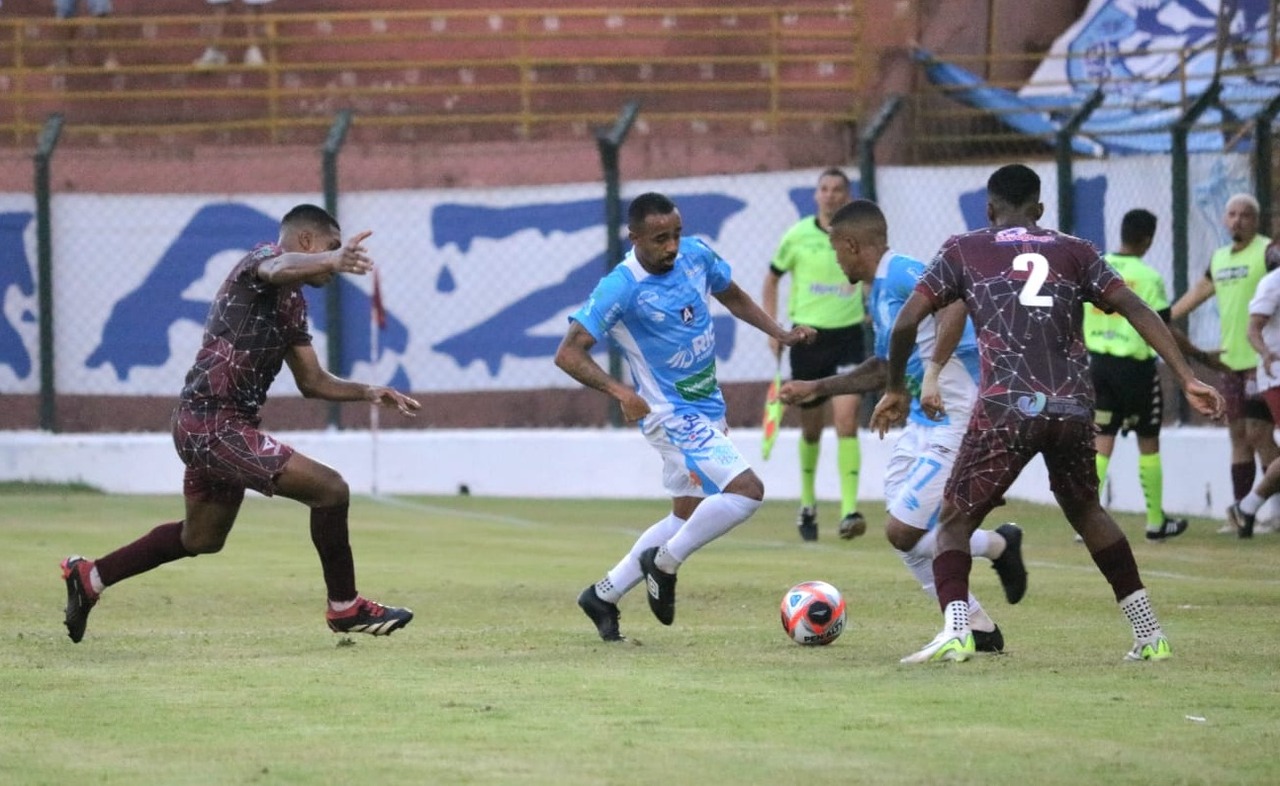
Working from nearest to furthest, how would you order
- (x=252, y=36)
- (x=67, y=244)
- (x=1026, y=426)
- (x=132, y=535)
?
(x=1026, y=426) → (x=132, y=535) → (x=67, y=244) → (x=252, y=36)

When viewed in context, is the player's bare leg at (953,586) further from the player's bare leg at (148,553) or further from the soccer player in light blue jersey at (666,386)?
the player's bare leg at (148,553)

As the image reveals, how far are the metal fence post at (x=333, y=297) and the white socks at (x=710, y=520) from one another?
407 inches

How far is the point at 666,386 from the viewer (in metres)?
9.49

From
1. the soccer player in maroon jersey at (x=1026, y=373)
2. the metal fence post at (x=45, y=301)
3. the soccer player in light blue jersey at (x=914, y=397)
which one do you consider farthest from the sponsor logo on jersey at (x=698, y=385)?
the metal fence post at (x=45, y=301)

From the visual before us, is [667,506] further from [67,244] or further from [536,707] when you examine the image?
[536,707]

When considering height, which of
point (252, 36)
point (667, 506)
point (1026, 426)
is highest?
point (252, 36)

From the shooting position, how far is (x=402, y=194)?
2005cm

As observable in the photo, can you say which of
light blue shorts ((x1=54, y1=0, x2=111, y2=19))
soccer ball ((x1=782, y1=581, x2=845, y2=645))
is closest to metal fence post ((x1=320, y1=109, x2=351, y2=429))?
light blue shorts ((x1=54, y1=0, x2=111, y2=19))

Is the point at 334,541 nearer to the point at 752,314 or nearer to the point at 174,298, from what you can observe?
the point at 752,314

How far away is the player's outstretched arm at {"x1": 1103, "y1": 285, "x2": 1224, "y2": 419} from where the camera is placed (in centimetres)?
784

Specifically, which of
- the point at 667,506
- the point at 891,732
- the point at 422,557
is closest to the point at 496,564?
the point at 422,557

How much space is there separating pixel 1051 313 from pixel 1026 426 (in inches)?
16.9

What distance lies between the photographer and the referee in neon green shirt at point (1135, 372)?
553 inches

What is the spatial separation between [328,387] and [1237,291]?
7.83m
